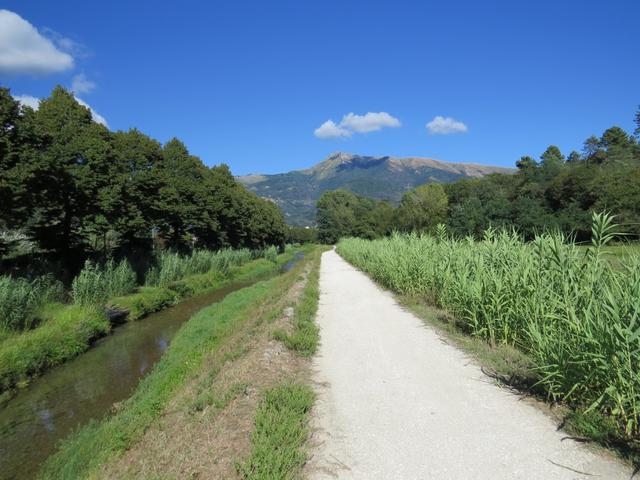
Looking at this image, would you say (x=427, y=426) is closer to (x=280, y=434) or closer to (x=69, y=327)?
(x=280, y=434)

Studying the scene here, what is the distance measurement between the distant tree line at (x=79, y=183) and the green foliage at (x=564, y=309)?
1335cm

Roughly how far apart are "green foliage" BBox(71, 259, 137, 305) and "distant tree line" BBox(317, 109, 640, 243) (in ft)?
47.6

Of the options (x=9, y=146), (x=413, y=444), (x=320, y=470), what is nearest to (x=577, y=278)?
(x=413, y=444)

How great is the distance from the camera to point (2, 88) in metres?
13.3

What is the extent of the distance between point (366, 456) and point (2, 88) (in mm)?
15828

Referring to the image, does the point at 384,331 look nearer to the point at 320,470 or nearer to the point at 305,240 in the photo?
Result: the point at 320,470

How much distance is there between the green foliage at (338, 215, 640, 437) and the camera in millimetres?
4207

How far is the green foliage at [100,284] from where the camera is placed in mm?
15172

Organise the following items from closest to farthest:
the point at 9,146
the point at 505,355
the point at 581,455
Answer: the point at 581,455, the point at 505,355, the point at 9,146

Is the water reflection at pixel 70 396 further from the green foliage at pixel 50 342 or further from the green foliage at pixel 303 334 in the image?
the green foliage at pixel 303 334

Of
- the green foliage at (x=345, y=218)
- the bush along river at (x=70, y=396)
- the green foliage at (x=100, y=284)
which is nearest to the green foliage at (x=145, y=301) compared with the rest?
the green foliage at (x=100, y=284)

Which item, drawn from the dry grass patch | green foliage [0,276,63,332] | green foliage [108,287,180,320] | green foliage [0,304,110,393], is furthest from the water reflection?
the dry grass patch

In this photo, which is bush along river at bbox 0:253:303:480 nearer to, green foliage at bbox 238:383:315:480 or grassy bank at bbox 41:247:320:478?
grassy bank at bbox 41:247:320:478

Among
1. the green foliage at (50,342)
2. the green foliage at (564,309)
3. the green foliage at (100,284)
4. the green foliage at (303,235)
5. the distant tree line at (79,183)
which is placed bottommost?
the green foliage at (303,235)
